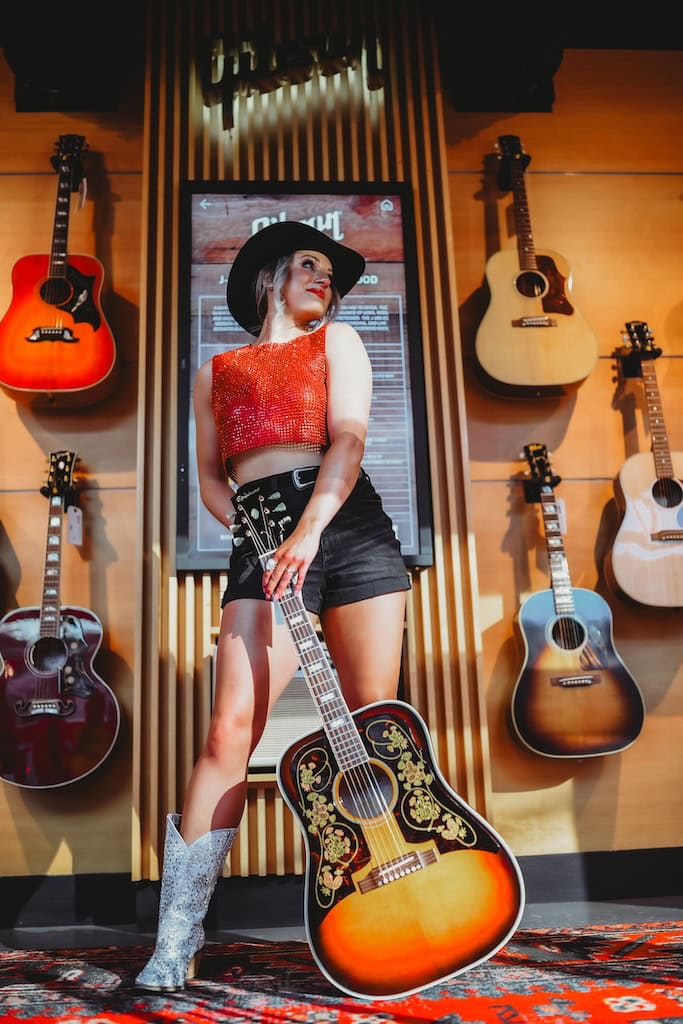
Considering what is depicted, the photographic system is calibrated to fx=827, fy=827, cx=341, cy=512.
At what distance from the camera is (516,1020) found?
Result: 1442mm

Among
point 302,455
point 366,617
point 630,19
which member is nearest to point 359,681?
point 366,617

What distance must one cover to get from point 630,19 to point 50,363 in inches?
125

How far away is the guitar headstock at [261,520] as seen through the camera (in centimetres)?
183

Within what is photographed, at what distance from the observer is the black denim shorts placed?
1.83 meters

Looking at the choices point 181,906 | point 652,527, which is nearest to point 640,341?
point 652,527

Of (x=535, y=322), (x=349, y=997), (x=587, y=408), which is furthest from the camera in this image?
(x=587, y=408)

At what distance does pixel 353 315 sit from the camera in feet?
11.0

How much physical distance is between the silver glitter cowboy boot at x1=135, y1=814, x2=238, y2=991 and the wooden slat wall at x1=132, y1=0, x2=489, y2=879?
3.74 ft

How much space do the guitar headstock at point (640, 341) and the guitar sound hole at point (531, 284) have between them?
16.6 inches

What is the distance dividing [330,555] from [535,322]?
6.51ft

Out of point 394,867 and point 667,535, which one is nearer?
point 394,867

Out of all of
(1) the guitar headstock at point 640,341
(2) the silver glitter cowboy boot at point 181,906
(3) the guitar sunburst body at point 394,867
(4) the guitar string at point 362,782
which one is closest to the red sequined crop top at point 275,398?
(4) the guitar string at point 362,782

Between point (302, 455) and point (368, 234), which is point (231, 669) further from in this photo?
point (368, 234)

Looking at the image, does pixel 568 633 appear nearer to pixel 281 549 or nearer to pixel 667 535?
pixel 667 535
